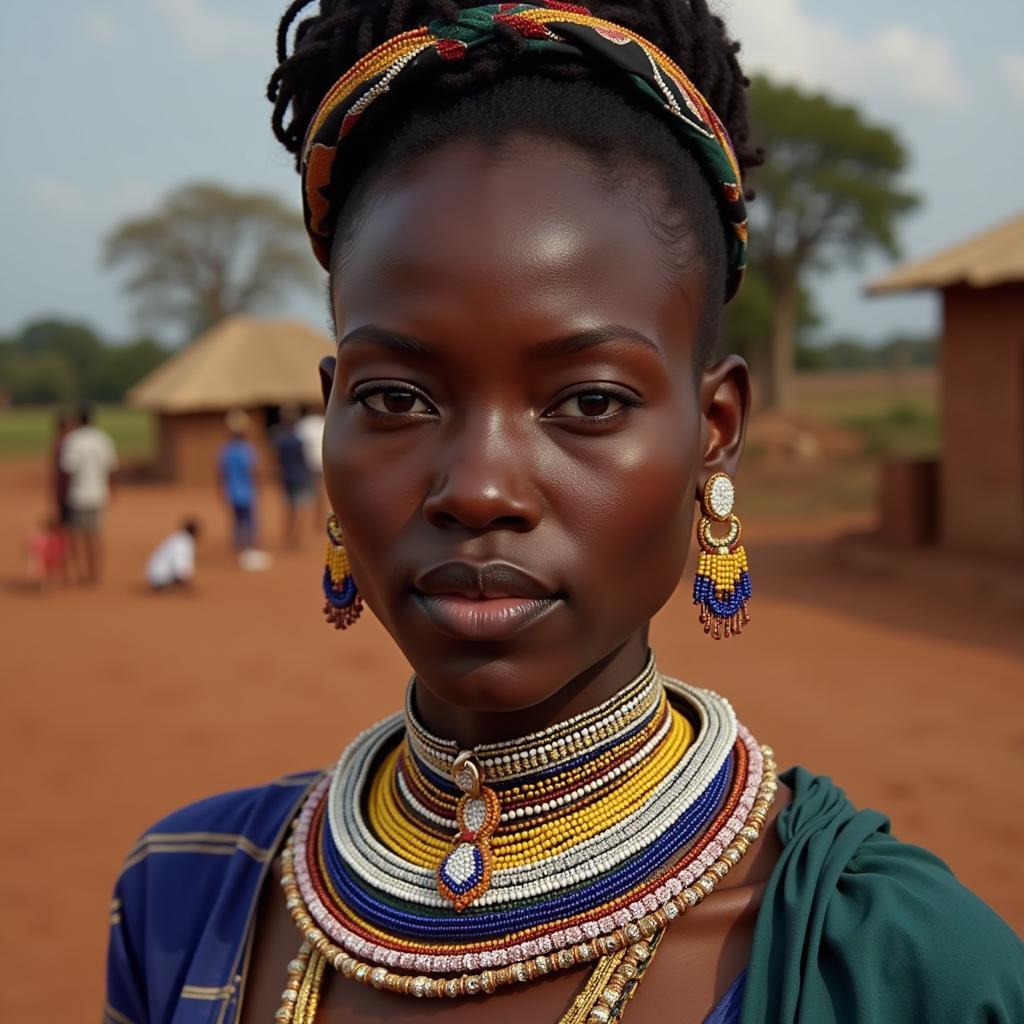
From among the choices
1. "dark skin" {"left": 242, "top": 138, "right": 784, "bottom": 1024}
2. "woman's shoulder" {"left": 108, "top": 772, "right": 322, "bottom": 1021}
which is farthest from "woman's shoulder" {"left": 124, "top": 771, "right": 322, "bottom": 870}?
"dark skin" {"left": 242, "top": 138, "right": 784, "bottom": 1024}

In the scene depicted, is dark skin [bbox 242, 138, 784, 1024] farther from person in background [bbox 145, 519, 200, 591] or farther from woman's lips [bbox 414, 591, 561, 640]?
person in background [bbox 145, 519, 200, 591]

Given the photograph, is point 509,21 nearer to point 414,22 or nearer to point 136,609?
point 414,22

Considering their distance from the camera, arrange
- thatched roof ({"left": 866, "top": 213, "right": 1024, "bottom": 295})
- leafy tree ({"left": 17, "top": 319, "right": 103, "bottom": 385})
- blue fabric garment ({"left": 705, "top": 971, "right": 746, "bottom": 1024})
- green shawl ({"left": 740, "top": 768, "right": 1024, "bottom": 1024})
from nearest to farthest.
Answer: green shawl ({"left": 740, "top": 768, "right": 1024, "bottom": 1024})
blue fabric garment ({"left": 705, "top": 971, "right": 746, "bottom": 1024})
thatched roof ({"left": 866, "top": 213, "right": 1024, "bottom": 295})
leafy tree ({"left": 17, "top": 319, "right": 103, "bottom": 385})

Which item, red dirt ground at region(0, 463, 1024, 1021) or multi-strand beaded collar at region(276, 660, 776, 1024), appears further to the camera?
red dirt ground at region(0, 463, 1024, 1021)

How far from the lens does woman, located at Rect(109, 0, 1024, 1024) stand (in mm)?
1323

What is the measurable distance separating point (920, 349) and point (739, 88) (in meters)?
77.9

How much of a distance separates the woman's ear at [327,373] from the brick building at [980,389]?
A: 30.2ft

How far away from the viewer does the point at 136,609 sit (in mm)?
10836

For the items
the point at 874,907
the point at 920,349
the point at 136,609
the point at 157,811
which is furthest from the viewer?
the point at 920,349

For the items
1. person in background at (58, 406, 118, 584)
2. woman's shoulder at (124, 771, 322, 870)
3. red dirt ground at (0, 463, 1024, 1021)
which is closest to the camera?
woman's shoulder at (124, 771, 322, 870)

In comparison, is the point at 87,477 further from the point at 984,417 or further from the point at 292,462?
the point at 984,417

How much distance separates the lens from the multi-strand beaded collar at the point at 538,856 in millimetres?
1428

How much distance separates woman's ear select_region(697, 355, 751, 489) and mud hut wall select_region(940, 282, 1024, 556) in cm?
950

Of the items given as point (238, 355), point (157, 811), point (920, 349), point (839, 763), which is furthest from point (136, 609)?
point (920, 349)
